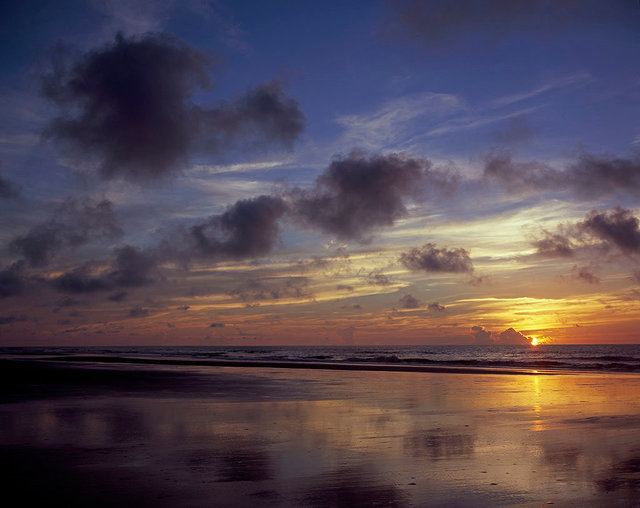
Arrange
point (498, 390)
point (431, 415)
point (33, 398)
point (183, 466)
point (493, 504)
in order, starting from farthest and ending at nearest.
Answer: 1. point (498, 390)
2. point (33, 398)
3. point (431, 415)
4. point (183, 466)
5. point (493, 504)

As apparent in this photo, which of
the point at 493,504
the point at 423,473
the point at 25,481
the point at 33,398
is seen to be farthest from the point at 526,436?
the point at 33,398

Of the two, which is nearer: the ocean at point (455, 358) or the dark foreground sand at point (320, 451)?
the dark foreground sand at point (320, 451)

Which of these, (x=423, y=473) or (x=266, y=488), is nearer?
(x=266, y=488)

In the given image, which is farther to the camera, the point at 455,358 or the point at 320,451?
the point at 455,358

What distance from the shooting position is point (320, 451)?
11.2m

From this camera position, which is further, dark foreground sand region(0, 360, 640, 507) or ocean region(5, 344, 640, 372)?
ocean region(5, 344, 640, 372)

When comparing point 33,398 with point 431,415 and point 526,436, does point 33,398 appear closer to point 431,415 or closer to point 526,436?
point 431,415

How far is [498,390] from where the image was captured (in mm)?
25141

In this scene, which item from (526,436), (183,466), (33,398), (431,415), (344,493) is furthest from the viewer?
(33,398)

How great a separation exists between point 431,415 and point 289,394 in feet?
26.4

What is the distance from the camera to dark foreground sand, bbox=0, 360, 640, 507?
804 cm

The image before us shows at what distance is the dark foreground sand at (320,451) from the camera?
8.04 metres

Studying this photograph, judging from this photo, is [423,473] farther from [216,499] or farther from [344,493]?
[216,499]

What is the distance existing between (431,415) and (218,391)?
11001mm
